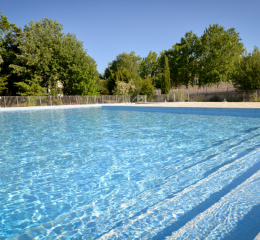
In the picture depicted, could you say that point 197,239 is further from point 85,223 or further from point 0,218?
point 0,218

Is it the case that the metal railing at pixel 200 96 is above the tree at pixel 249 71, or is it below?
below

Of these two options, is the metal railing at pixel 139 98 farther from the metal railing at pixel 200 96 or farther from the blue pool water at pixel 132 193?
the blue pool water at pixel 132 193

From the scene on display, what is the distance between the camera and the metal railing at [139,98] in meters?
23.6

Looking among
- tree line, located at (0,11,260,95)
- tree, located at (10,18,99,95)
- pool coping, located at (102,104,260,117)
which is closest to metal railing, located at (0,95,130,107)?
tree line, located at (0,11,260,95)

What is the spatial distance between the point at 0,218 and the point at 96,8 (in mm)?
24304

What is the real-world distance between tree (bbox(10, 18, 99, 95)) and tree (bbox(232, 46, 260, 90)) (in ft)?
65.3

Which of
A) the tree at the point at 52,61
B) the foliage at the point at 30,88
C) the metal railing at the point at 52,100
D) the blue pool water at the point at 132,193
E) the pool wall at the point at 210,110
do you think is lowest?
the blue pool water at the point at 132,193

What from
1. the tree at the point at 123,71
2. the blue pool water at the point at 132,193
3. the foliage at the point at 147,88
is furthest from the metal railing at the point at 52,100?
the blue pool water at the point at 132,193

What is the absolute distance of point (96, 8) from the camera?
74.3ft

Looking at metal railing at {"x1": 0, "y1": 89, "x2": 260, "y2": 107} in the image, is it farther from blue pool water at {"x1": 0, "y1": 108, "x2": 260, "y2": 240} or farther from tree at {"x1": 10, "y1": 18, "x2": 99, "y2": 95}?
blue pool water at {"x1": 0, "y1": 108, "x2": 260, "y2": 240}

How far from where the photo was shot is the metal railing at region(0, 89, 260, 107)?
23.6 meters

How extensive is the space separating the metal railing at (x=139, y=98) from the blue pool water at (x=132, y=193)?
67.2ft

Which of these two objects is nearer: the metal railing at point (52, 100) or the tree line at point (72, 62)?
the metal railing at point (52, 100)

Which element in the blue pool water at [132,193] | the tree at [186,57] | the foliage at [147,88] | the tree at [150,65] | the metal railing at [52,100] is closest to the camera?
the blue pool water at [132,193]
